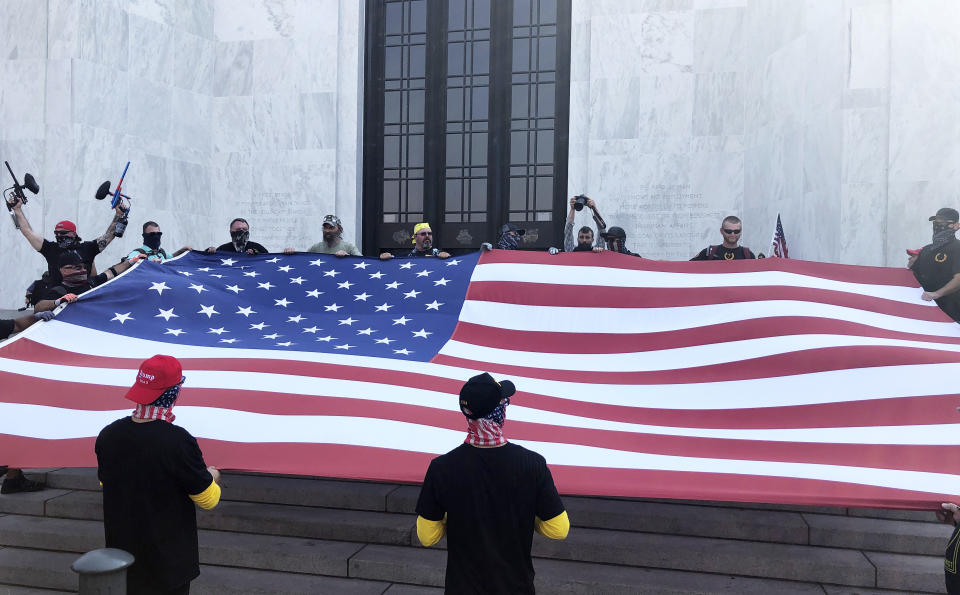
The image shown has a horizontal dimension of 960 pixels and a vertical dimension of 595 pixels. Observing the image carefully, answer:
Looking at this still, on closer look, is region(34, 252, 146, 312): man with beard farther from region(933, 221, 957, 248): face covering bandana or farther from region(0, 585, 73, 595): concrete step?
region(933, 221, 957, 248): face covering bandana

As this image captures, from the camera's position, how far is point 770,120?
38.0 feet

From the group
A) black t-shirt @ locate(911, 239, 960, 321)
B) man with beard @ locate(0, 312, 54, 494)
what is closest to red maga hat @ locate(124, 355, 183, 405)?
man with beard @ locate(0, 312, 54, 494)

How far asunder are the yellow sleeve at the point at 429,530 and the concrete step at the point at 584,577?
168cm

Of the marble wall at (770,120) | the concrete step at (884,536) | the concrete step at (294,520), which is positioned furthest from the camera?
the marble wall at (770,120)

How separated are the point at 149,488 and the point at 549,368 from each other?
306cm

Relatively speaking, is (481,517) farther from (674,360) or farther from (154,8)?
(154,8)

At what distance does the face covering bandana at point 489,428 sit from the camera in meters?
3.46

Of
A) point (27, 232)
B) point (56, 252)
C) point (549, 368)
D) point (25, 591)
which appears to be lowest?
point (25, 591)

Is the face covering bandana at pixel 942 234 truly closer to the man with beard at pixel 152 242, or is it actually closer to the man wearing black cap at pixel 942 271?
the man wearing black cap at pixel 942 271

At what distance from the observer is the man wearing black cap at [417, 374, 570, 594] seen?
3.45 m

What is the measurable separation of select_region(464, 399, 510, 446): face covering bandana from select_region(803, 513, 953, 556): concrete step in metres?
3.07

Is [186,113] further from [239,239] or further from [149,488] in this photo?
[149,488]

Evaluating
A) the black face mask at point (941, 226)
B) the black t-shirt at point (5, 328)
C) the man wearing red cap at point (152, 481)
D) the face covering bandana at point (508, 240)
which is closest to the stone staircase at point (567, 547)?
the man wearing red cap at point (152, 481)

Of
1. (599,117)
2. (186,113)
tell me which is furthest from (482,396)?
(186,113)
